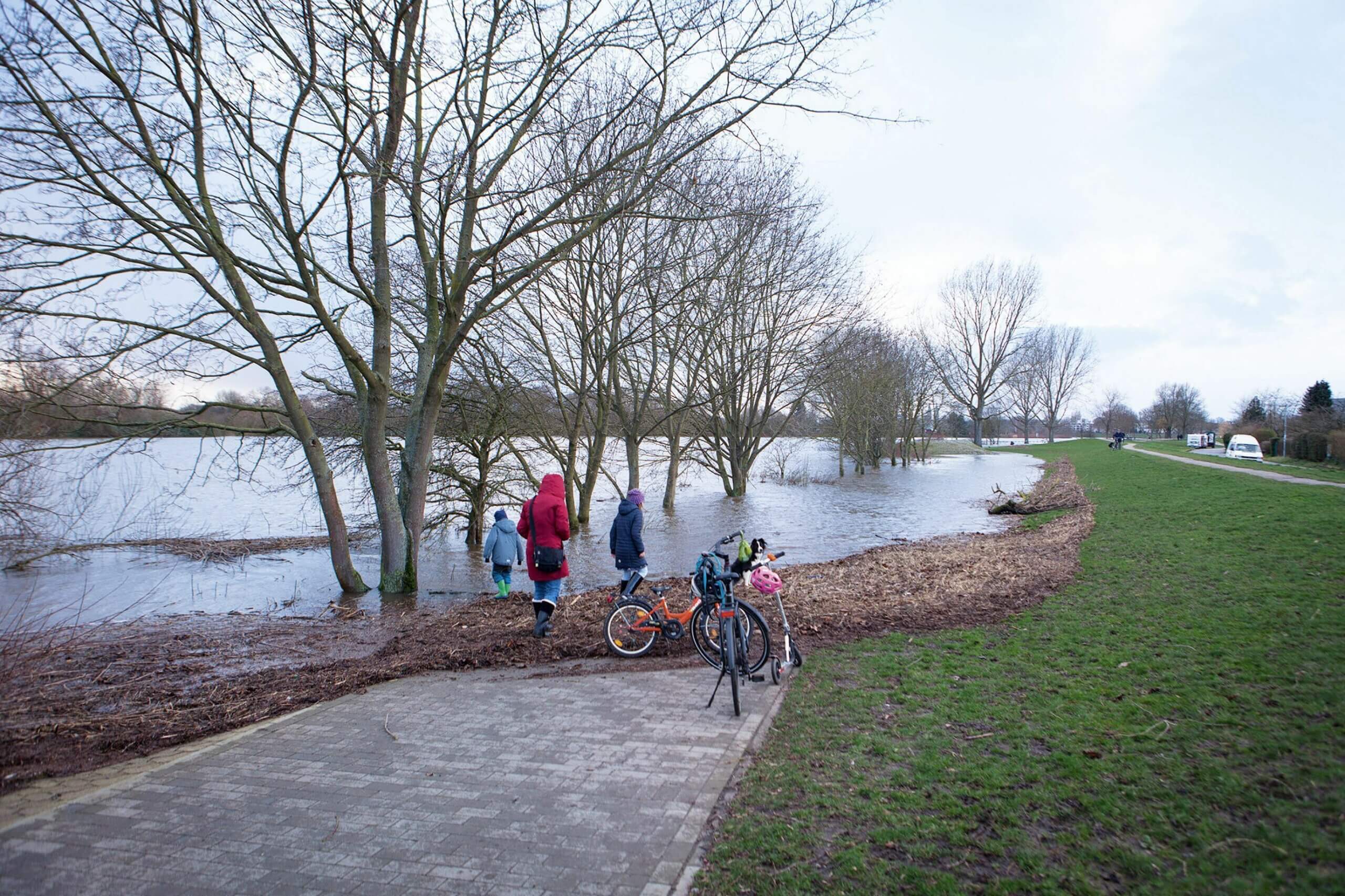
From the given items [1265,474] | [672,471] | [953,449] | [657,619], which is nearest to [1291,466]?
[1265,474]

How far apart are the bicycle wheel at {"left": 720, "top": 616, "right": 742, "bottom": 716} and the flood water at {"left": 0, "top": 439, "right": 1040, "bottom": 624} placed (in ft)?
18.4

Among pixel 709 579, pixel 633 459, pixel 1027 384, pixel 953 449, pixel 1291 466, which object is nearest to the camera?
pixel 709 579

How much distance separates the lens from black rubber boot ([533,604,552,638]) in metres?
8.31

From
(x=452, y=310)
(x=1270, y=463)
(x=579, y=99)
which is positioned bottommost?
(x=1270, y=463)

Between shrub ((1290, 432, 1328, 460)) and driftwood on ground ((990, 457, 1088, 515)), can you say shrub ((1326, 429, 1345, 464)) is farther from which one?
driftwood on ground ((990, 457, 1088, 515))

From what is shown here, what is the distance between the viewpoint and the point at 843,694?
5812 mm

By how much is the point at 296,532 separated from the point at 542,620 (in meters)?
18.3

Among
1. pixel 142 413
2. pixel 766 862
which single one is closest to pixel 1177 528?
pixel 766 862

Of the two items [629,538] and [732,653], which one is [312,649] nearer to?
[629,538]

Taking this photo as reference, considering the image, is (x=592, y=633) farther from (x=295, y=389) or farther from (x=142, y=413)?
(x=142, y=413)

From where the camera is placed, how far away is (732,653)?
5.45m

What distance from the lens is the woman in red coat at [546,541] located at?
8.34 m

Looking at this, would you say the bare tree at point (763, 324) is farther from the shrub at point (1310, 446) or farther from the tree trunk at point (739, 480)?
the shrub at point (1310, 446)

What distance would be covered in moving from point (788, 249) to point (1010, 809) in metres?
21.7
